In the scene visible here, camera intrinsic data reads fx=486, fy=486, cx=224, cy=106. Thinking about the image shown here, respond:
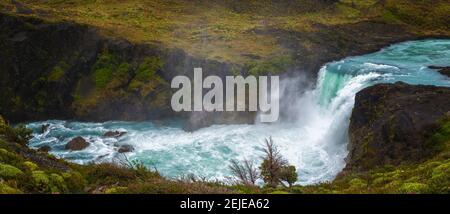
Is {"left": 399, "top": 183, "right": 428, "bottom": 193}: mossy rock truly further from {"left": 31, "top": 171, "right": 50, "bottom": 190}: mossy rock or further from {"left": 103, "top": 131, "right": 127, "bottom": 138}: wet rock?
{"left": 103, "top": 131, "right": 127, "bottom": 138}: wet rock

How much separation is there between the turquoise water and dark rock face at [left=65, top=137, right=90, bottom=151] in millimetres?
668

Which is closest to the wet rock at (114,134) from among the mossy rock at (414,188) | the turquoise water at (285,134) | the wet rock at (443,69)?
the turquoise water at (285,134)

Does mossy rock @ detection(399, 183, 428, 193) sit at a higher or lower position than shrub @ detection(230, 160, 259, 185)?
higher

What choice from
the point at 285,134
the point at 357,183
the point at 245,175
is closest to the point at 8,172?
the point at 245,175

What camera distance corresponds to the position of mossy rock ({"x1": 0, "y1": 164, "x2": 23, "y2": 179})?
14.1 m

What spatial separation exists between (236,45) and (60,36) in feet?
66.5

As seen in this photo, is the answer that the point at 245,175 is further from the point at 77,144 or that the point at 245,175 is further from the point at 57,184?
the point at 77,144

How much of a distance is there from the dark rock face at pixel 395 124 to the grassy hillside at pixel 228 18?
67.9 feet

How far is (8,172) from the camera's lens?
14.3 m

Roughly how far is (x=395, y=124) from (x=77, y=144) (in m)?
27.5

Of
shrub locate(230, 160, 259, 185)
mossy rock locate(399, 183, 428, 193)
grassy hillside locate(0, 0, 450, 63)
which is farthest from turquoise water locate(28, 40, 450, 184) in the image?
mossy rock locate(399, 183, 428, 193)
